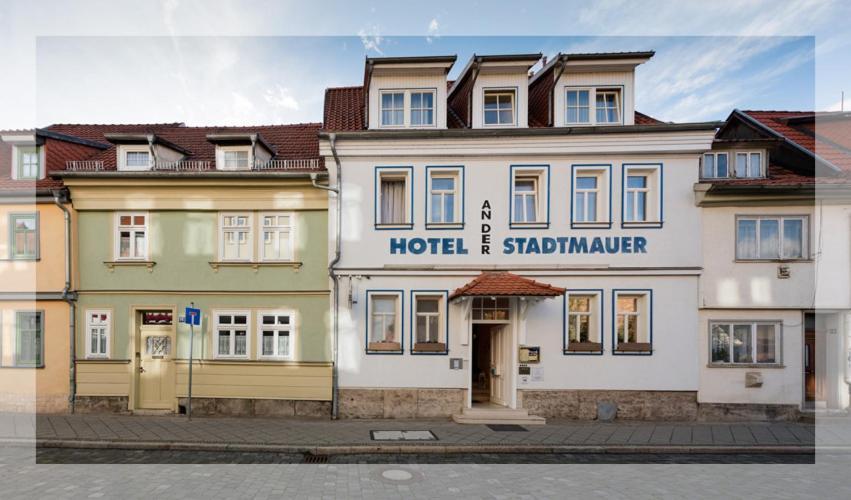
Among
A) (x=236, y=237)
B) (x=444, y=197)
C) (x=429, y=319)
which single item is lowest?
(x=429, y=319)

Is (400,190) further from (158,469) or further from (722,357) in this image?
(722,357)

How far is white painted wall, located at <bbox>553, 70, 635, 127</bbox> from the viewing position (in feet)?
42.2

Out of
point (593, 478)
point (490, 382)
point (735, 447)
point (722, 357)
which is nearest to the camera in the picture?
point (593, 478)

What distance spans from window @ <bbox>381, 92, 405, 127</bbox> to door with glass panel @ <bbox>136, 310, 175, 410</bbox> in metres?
8.63

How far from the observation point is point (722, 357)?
492 inches

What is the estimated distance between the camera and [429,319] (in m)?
12.7

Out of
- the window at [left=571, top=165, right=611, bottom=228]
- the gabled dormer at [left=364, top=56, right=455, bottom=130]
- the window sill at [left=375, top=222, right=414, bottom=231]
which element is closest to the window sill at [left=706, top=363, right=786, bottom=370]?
the window at [left=571, top=165, right=611, bottom=228]

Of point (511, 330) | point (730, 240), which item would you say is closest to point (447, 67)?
point (511, 330)

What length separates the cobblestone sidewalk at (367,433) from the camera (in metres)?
9.92

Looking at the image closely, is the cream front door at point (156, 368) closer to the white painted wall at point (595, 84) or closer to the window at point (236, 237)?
the window at point (236, 237)

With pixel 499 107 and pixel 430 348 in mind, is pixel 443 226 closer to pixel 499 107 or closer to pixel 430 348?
pixel 430 348

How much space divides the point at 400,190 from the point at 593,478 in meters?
8.74

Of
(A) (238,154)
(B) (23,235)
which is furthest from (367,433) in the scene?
(B) (23,235)

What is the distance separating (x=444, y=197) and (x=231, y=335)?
7413 mm
